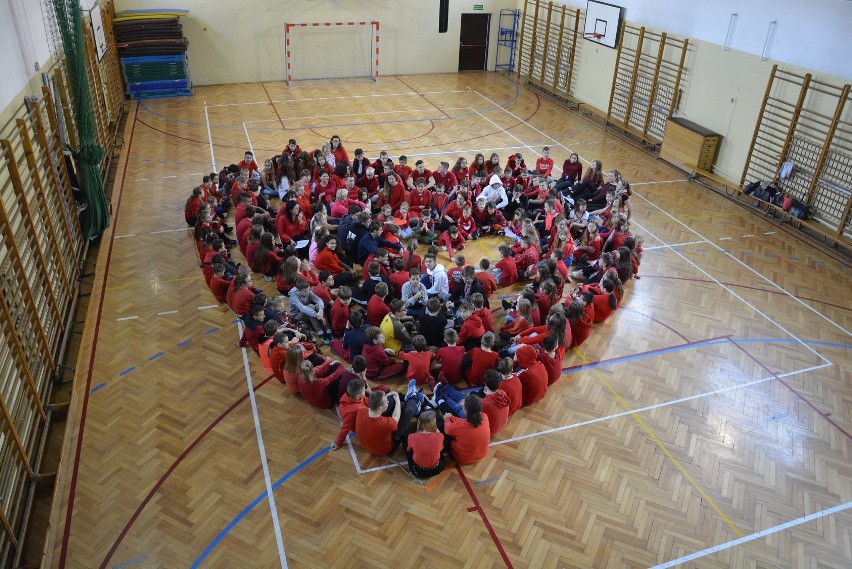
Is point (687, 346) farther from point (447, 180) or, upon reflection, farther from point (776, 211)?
point (776, 211)

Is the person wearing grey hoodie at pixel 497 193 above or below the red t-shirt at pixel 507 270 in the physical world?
above

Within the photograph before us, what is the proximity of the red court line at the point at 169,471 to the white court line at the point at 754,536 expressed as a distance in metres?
4.75

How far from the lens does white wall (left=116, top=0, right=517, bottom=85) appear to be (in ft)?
64.3

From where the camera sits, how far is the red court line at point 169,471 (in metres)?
5.62

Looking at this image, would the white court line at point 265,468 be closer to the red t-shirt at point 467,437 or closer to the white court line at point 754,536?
the red t-shirt at point 467,437

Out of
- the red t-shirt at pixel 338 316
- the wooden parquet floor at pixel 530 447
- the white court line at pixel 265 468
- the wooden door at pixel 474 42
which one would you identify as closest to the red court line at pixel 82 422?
the wooden parquet floor at pixel 530 447

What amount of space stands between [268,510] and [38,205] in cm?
507

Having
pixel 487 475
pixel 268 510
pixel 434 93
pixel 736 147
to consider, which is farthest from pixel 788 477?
pixel 434 93

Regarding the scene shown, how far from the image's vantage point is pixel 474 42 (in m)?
22.8

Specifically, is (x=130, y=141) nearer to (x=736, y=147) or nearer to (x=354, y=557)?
(x=354, y=557)

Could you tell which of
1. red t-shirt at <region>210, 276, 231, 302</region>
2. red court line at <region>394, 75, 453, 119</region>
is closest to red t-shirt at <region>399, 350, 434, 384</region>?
red t-shirt at <region>210, 276, 231, 302</region>

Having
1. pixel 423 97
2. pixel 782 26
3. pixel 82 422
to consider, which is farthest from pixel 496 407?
pixel 423 97

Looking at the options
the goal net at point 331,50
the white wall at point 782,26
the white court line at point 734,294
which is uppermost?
the white wall at point 782,26

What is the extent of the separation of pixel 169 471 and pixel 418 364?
9.60 ft
